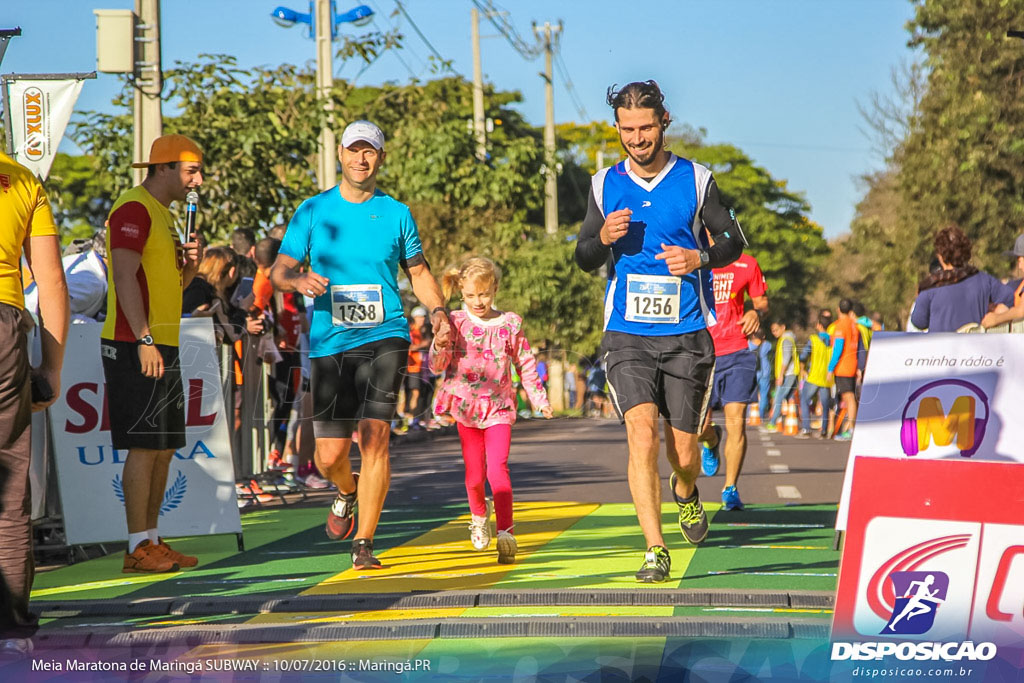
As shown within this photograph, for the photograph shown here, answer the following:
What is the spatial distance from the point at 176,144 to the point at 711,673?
4.61 metres

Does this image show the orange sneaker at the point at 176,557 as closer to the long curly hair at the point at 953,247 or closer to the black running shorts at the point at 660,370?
the black running shorts at the point at 660,370

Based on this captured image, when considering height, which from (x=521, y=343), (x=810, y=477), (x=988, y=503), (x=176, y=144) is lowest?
(x=810, y=477)

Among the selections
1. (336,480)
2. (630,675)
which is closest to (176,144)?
(336,480)

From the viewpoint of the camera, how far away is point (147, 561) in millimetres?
7762

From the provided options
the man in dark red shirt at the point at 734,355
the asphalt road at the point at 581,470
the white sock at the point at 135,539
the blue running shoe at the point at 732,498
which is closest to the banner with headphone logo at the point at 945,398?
the asphalt road at the point at 581,470

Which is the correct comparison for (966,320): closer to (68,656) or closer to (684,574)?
(684,574)

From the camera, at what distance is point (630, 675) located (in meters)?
4.62

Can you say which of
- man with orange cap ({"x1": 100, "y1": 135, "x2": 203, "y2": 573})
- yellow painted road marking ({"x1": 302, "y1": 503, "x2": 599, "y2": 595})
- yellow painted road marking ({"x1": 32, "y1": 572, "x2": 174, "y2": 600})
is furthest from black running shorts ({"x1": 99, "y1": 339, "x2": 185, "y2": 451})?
yellow painted road marking ({"x1": 302, "y1": 503, "x2": 599, "y2": 595})

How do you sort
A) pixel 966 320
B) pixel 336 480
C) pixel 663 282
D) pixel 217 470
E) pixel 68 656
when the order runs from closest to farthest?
pixel 68 656
pixel 663 282
pixel 336 480
pixel 217 470
pixel 966 320

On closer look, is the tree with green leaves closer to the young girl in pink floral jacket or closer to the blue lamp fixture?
the blue lamp fixture

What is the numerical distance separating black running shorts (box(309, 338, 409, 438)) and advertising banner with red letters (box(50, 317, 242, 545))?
151cm

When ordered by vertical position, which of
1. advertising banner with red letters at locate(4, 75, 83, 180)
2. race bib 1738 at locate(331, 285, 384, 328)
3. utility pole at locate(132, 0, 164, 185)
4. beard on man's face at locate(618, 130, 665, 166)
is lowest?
race bib 1738 at locate(331, 285, 384, 328)

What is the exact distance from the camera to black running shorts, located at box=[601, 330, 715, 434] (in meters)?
7.21

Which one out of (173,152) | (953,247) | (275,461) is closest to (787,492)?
(953,247)
